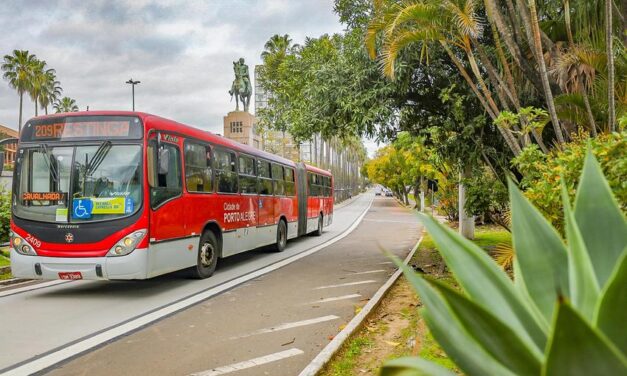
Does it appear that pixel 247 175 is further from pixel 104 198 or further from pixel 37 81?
pixel 37 81

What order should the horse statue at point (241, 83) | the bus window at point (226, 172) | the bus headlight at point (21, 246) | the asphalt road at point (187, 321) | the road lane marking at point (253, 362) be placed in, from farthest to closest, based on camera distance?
the horse statue at point (241, 83), the bus window at point (226, 172), the bus headlight at point (21, 246), the asphalt road at point (187, 321), the road lane marking at point (253, 362)

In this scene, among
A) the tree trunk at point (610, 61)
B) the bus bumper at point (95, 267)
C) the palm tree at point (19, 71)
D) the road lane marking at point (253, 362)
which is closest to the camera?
the road lane marking at point (253, 362)

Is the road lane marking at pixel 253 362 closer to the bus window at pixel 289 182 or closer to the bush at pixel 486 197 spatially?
the bush at pixel 486 197

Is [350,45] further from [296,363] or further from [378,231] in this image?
[378,231]

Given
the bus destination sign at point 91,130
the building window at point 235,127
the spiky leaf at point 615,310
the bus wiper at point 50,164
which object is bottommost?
the spiky leaf at point 615,310

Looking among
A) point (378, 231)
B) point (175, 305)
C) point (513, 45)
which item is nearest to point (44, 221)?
point (175, 305)

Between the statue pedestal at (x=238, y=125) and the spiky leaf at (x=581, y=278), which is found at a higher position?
the statue pedestal at (x=238, y=125)

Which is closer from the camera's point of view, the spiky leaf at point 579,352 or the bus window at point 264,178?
the spiky leaf at point 579,352

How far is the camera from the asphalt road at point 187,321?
495 cm

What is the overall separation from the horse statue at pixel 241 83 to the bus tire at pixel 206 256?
64917 millimetres

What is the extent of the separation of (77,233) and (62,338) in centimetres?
226

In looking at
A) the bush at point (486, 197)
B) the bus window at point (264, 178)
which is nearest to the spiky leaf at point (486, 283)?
the bush at point (486, 197)

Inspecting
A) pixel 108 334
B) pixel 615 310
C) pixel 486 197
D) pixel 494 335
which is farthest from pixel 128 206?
pixel 486 197

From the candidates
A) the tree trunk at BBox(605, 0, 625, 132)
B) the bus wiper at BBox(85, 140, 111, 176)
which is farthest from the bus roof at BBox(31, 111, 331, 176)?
the tree trunk at BBox(605, 0, 625, 132)
